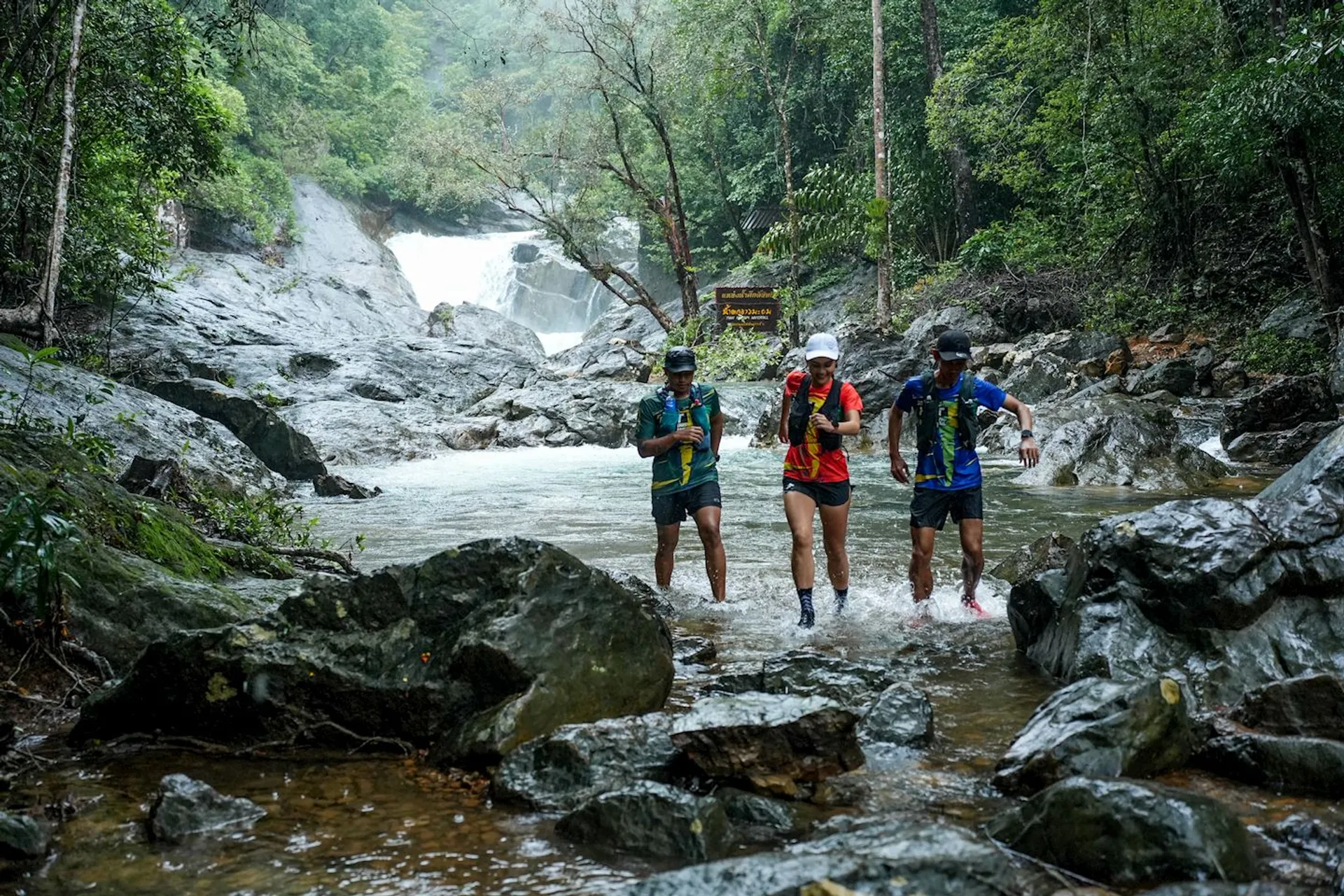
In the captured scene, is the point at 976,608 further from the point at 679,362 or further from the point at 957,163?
the point at 957,163

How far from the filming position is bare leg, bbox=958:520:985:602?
6211 mm

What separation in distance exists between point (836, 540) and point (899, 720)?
2.41 metres

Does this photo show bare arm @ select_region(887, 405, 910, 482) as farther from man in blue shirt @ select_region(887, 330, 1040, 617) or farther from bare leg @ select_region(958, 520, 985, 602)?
bare leg @ select_region(958, 520, 985, 602)

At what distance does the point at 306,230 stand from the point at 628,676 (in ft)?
132

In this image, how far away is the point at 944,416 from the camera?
6.06m

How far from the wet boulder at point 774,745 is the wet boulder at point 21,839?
1970mm

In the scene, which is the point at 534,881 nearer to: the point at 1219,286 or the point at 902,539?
the point at 902,539

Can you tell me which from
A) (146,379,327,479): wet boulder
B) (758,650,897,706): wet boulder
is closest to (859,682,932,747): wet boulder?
(758,650,897,706): wet boulder

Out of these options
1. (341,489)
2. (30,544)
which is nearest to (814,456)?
(30,544)

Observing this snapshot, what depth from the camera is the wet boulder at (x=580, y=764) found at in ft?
11.0

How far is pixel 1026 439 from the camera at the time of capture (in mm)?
5988

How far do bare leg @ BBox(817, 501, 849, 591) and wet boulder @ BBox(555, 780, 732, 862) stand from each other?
3.26 metres

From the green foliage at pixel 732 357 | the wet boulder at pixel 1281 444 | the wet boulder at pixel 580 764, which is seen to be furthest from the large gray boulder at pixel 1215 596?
the green foliage at pixel 732 357

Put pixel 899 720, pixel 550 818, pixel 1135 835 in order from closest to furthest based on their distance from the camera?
pixel 1135 835, pixel 550 818, pixel 899 720
